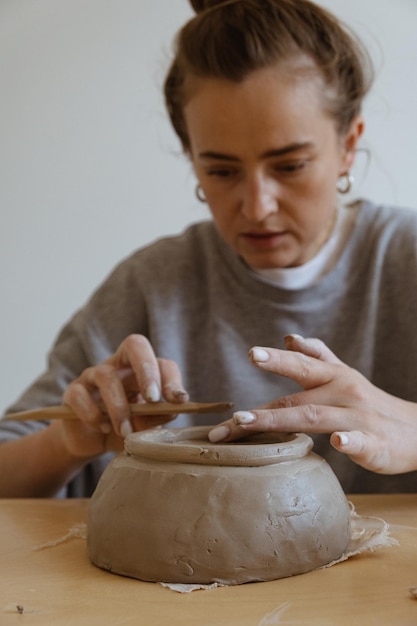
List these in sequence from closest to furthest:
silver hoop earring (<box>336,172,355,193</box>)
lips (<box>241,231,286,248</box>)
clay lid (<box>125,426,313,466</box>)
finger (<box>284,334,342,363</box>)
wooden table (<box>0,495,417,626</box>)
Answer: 1. wooden table (<box>0,495,417,626</box>)
2. clay lid (<box>125,426,313,466</box>)
3. finger (<box>284,334,342,363</box>)
4. lips (<box>241,231,286,248</box>)
5. silver hoop earring (<box>336,172,355,193</box>)

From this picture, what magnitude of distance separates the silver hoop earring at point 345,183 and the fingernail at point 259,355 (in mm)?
600

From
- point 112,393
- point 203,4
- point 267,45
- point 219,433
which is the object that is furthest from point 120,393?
point 203,4

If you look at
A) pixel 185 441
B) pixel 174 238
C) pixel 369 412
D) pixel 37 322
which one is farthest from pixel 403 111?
pixel 185 441

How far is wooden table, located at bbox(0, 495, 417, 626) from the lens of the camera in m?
0.58

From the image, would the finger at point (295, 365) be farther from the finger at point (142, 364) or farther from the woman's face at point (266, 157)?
the woman's face at point (266, 157)

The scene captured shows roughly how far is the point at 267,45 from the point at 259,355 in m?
0.54

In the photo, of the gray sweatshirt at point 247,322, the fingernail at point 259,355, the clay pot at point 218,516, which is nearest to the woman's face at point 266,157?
the gray sweatshirt at point 247,322

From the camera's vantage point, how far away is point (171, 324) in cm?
134

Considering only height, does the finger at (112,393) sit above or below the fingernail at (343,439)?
above

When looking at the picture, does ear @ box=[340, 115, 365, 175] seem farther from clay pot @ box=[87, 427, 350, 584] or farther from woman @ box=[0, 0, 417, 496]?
clay pot @ box=[87, 427, 350, 584]

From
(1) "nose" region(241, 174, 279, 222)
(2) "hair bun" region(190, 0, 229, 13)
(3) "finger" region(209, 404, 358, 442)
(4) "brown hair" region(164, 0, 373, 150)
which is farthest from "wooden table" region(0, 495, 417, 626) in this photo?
(2) "hair bun" region(190, 0, 229, 13)

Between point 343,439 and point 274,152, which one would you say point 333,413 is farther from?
point 274,152

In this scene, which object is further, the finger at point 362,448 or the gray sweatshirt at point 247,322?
the gray sweatshirt at point 247,322

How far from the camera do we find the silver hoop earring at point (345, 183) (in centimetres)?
131
